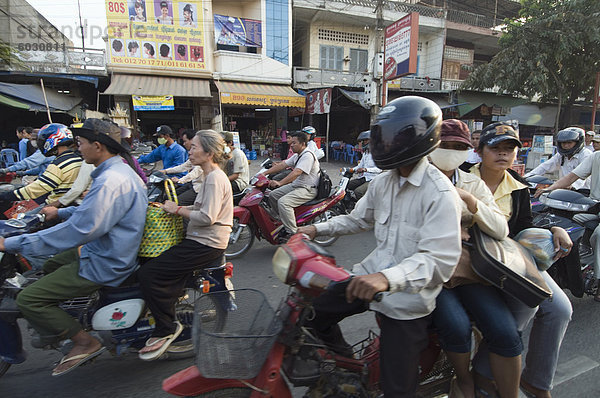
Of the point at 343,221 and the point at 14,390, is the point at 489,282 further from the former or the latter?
the point at 14,390

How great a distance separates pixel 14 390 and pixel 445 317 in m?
2.76

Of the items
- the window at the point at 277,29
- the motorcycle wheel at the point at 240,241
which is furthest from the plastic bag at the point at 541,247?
the window at the point at 277,29

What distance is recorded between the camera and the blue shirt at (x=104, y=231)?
76.5 inches

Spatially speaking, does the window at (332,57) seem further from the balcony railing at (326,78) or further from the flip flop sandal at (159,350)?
the flip flop sandal at (159,350)

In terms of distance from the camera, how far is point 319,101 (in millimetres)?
14266

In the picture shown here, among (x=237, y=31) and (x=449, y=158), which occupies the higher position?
(x=237, y=31)

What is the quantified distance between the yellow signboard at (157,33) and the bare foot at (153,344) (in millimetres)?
13903

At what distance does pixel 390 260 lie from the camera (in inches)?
61.3

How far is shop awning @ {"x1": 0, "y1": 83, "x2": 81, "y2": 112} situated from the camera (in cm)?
1108

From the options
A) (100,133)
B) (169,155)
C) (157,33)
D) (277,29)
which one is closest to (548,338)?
(100,133)

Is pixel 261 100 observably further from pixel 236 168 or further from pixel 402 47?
pixel 236 168

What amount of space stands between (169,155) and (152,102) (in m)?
7.85

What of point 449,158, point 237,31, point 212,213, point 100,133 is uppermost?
point 237,31

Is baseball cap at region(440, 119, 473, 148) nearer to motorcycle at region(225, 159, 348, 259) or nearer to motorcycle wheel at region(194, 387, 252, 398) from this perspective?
motorcycle wheel at region(194, 387, 252, 398)
